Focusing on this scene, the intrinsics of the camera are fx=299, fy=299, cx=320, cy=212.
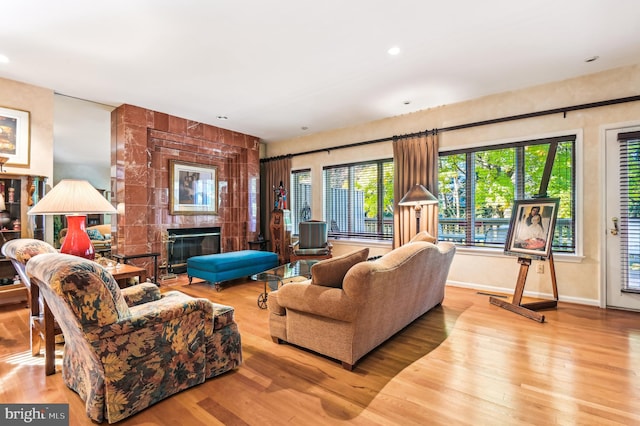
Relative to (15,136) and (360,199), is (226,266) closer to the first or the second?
Answer: (360,199)

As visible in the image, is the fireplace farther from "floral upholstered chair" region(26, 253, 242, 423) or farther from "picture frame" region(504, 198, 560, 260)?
"picture frame" region(504, 198, 560, 260)

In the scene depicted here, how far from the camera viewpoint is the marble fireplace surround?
184 inches

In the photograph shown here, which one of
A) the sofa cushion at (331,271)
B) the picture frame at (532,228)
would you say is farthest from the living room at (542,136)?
the sofa cushion at (331,271)

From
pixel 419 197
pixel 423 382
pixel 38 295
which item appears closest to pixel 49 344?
pixel 38 295

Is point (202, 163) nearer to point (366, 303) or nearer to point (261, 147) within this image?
point (261, 147)

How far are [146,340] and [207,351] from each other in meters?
0.46

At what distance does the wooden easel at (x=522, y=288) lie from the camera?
3443 mm

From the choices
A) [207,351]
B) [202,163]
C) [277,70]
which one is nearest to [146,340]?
[207,351]

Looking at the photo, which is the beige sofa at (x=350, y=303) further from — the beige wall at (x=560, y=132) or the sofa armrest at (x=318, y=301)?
the beige wall at (x=560, y=132)

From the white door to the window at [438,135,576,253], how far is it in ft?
1.15

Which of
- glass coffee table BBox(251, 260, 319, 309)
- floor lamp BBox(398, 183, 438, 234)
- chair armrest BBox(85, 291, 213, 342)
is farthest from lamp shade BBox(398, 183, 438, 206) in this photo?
chair armrest BBox(85, 291, 213, 342)

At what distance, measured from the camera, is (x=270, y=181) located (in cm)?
688

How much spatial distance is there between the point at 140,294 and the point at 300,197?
4.54m

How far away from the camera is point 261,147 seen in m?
7.16
